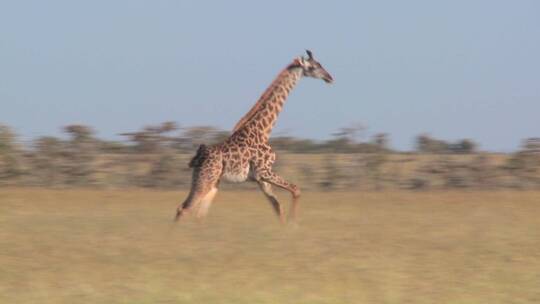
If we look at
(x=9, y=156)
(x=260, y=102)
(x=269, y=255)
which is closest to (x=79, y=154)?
(x=9, y=156)

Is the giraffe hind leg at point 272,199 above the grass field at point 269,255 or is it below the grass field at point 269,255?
above

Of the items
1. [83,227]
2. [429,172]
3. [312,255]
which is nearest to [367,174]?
[429,172]

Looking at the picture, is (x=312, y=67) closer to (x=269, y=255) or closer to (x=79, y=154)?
(x=269, y=255)

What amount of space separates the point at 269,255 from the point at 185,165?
8891 millimetres

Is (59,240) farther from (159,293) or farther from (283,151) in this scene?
(283,151)

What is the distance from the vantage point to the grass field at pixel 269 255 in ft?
26.6

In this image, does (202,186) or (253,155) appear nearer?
(202,186)

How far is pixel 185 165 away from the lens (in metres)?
18.5

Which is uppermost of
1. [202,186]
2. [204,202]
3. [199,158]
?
[199,158]

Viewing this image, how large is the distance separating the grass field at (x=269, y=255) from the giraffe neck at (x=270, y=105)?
1.15 metres

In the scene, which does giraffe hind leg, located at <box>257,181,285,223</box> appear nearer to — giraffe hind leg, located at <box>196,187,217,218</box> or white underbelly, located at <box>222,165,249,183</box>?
white underbelly, located at <box>222,165,249,183</box>

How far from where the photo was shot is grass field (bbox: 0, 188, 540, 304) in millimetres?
8102

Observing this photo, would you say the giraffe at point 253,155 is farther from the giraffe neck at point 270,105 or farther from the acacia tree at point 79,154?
the acacia tree at point 79,154

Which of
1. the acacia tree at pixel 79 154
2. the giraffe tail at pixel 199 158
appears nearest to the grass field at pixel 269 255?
the giraffe tail at pixel 199 158
